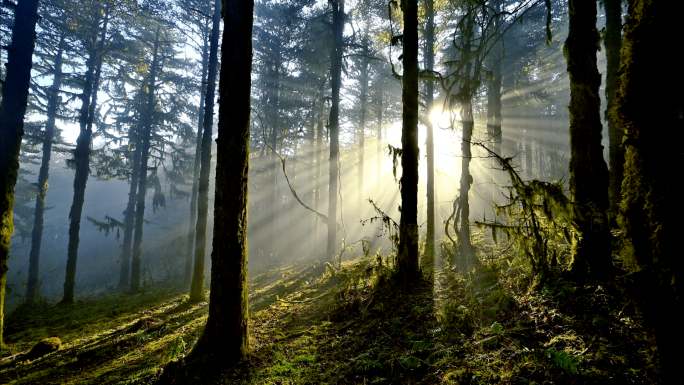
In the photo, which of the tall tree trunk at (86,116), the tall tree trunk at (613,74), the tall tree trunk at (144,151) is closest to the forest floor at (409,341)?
the tall tree trunk at (613,74)

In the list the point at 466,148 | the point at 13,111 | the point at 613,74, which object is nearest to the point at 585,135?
the point at 466,148

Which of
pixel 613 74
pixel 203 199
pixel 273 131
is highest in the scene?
pixel 273 131

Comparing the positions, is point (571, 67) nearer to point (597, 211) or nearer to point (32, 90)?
point (597, 211)

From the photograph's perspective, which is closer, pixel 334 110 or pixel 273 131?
pixel 334 110

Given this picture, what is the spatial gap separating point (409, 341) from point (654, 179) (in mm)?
3203

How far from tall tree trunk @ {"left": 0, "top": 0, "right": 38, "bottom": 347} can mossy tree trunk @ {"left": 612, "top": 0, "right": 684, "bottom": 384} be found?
1057cm

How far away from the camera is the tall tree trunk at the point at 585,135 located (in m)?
3.94

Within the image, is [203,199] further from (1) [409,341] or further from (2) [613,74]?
(2) [613,74]

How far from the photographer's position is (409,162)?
6301 mm

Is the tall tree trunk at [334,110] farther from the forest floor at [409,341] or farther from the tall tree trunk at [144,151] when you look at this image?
the tall tree trunk at [144,151]

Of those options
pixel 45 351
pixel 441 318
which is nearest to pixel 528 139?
pixel 441 318

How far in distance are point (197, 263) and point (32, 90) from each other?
570 inches

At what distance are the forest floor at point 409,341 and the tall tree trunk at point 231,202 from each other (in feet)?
1.33

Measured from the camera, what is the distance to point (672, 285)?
4.63ft
